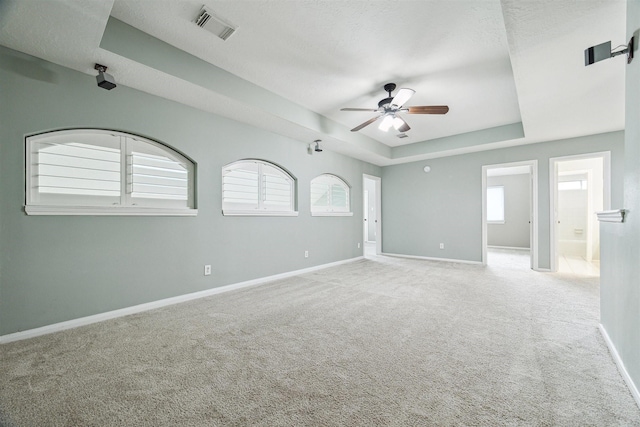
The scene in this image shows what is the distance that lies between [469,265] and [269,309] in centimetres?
442

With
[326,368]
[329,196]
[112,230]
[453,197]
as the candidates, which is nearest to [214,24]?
[112,230]

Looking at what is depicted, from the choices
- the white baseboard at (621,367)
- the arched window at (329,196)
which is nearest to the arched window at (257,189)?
the arched window at (329,196)

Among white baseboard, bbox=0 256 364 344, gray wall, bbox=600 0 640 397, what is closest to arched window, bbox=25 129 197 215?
white baseboard, bbox=0 256 364 344

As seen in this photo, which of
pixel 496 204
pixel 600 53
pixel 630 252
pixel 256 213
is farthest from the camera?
pixel 496 204

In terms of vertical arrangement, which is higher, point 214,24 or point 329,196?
point 214,24

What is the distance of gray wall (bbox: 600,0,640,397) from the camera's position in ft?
4.78

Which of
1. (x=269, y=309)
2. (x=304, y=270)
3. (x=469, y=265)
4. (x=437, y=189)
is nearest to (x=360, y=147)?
(x=437, y=189)

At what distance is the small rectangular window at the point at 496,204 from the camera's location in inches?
330

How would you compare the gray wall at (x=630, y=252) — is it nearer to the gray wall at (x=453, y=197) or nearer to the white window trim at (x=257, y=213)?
the gray wall at (x=453, y=197)

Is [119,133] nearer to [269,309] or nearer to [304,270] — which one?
[269,309]

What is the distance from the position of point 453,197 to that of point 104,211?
609 cm

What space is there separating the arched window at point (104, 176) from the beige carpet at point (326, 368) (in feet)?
3.70

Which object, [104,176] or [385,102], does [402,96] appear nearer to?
[385,102]

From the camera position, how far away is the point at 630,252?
5.11ft
